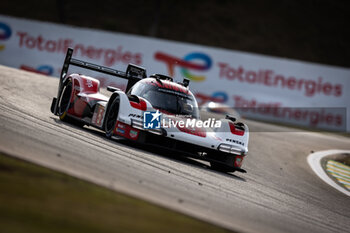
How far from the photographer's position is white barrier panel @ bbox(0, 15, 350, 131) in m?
21.7

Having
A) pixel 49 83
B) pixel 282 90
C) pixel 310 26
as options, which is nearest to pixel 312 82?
pixel 282 90

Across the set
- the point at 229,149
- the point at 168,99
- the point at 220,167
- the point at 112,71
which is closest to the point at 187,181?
the point at 229,149

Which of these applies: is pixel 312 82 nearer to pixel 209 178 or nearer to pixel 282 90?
pixel 282 90

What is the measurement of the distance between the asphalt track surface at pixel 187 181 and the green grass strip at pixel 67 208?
1.13 ft

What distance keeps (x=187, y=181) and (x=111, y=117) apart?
113 inches

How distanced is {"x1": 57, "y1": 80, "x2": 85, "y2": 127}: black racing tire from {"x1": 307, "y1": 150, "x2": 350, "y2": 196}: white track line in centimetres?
492

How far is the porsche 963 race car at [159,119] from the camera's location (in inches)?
343

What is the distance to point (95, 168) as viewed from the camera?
6086 millimetres

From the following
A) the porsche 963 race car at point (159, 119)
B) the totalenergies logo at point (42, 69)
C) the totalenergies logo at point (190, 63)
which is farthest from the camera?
the totalenergies logo at point (42, 69)

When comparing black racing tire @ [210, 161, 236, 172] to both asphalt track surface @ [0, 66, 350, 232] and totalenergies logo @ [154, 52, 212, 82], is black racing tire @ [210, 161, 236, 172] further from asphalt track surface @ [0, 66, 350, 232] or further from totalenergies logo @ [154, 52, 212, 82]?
totalenergies logo @ [154, 52, 212, 82]

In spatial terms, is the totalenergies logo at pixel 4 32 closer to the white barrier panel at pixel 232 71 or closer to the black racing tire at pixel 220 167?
the white barrier panel at pixel 232 71

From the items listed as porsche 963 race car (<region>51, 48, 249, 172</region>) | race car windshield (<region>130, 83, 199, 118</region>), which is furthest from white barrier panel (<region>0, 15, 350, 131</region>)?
race car windshield (<region>130, 83, 199, 118</region>)

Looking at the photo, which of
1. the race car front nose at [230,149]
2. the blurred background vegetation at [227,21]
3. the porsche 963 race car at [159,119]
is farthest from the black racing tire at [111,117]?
the blurred background vegetation at [227,21]

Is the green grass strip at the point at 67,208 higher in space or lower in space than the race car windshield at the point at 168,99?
lower
